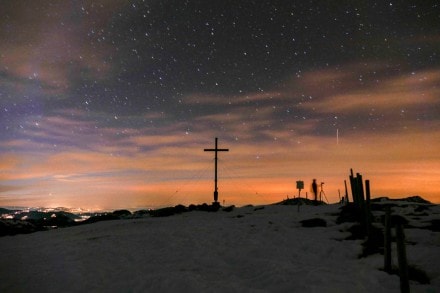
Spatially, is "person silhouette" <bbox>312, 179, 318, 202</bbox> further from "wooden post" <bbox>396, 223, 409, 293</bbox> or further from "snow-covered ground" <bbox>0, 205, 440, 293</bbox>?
"wooden post" <bbox>396, 223, 409, 293</bbox>

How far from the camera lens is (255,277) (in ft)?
38.2

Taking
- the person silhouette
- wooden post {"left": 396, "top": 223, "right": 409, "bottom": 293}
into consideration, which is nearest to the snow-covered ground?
wooden post {"left": 396, "top": 223, "right": 409, "bottom": 293}

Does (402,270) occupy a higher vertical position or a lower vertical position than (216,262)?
higher

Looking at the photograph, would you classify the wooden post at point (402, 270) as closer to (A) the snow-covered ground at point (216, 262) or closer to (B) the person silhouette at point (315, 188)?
(A) the snow-covered ground at point (216, 262)

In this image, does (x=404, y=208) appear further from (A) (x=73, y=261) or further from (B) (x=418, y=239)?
(A) (x=73, y=261)

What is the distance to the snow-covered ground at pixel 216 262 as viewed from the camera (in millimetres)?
10789

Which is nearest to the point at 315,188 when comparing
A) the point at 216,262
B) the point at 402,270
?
the point at 216,262

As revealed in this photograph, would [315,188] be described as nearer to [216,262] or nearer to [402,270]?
[216,262]

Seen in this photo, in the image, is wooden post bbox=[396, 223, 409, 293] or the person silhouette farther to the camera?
the person silhouette

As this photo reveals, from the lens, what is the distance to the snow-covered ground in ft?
35.4

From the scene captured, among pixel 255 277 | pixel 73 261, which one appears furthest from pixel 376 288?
pixel 73 261

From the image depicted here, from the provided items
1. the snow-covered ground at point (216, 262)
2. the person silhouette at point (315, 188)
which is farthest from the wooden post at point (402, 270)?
the person silhouette at point (315, 188)

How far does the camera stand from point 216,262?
45.9 feet

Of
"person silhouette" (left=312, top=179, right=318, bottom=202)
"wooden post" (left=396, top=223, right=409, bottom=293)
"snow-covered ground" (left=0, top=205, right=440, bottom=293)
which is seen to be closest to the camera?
"wooden post" (left=396, top=223, right=409, bottom=293)
